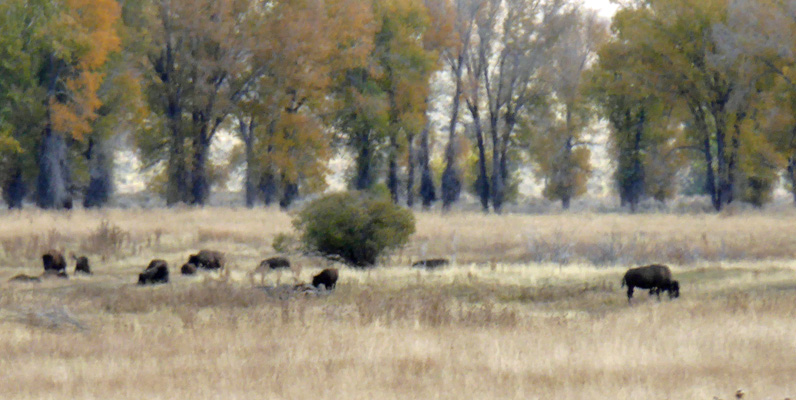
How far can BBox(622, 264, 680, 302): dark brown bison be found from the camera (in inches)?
604

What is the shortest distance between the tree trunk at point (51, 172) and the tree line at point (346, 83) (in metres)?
0.07

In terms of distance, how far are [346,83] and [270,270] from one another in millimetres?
28243

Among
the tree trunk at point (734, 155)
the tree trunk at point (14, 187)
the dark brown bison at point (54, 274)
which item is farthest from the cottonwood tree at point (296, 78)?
the dark brown bison at point (54, 274)

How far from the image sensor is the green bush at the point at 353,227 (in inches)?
838

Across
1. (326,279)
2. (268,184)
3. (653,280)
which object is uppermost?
(268,184)

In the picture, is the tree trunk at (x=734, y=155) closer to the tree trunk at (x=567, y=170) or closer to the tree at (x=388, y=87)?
the tree at (x=388, y=87)

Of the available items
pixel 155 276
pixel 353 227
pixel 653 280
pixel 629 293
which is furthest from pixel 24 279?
pixel 653 280

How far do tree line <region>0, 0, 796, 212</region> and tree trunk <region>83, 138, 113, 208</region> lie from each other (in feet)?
0.34

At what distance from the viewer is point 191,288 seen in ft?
51.8

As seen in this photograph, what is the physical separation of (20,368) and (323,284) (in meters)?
7.52

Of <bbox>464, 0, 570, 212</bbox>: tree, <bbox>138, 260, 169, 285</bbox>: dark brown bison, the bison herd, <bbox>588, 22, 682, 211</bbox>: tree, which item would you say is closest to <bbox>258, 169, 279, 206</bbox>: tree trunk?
<bbox>464, 0, 570, 212</bbox>: tree

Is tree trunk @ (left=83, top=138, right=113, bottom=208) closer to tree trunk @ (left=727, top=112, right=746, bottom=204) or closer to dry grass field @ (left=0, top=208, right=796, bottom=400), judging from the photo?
dry grass field @ (left=0, top=208, right=796, bottom=400)

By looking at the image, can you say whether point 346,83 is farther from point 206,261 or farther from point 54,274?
point 54,274

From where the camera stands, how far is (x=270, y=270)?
61.7 ft
